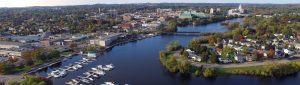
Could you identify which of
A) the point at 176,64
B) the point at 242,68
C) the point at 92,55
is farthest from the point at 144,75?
the point at 92,55

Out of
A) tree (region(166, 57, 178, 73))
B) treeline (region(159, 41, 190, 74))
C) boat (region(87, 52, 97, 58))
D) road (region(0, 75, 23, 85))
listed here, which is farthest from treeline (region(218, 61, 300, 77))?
road (region(0, 75, 23, 85))

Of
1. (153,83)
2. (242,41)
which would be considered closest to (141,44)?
(242,41)

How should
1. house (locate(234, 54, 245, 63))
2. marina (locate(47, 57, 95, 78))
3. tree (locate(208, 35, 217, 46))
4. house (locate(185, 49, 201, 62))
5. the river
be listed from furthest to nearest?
tree (locate(208, 35, 217, 46)), house (locate(185, 49, 201, 62)), house (locate(234, 54, 245, 63)), marina (locate(47, 57, 95, 78)), the river

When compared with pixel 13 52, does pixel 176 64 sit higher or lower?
higher

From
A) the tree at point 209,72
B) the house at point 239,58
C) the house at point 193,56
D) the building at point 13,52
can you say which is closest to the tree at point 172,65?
the tree at point 209,72

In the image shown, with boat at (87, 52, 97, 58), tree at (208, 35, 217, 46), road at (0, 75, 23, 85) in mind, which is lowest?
boat at (87, 52, 97, 58)

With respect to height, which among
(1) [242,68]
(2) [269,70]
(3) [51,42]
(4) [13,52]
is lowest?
(3) [51,42]

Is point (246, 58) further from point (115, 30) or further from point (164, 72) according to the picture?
point (115, 30)

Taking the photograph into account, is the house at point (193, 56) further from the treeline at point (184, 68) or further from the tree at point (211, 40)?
the tree at point (211, 40)

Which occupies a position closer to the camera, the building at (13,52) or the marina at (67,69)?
the marina at (67,69)

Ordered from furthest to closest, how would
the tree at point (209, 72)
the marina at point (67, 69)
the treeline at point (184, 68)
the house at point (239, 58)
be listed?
the house at point (239, 58)
the marina at point (67, 69)
the treeline at point (184, 68)
the tree at point (209, 72)

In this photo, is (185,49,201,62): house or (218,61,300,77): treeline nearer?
(218,61,300,77): treeline

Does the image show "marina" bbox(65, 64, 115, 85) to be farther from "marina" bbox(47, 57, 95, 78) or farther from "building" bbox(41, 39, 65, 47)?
"building" bbox(41, 39, 65, 47)

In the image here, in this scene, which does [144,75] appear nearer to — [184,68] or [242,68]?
[184,68]
